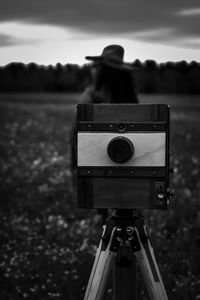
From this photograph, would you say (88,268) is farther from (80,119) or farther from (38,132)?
(38,132)

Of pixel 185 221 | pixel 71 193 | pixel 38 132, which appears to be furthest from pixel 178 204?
pixel 38 132

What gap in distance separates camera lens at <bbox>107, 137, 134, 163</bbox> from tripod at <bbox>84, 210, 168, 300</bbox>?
1.47 feet

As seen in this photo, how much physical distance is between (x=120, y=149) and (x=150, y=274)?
84cm

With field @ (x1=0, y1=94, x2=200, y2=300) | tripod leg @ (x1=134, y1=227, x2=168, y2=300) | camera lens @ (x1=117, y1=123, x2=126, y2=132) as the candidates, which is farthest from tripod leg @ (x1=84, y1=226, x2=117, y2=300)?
field @ (x1=0, y1=94, x2=200, y2=300)

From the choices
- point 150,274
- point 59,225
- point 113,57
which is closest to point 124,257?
point 150,274

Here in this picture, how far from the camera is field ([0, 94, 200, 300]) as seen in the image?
7004 mm

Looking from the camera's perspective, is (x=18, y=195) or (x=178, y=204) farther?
(x=18, y=195)

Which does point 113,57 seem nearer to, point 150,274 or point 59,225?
point 59,225

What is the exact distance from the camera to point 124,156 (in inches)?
167

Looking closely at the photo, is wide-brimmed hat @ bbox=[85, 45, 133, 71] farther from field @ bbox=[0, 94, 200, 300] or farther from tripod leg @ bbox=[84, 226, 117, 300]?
tripod leg @ bbox=[84, 226, 117, 300]

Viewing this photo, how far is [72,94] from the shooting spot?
27.0 meters

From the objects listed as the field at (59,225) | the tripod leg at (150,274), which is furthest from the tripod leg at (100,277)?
the field at (59,225)

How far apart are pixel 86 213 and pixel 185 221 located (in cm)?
156

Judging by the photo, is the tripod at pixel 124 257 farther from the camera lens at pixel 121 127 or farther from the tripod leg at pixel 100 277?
the camera lens at pixel 121 127
